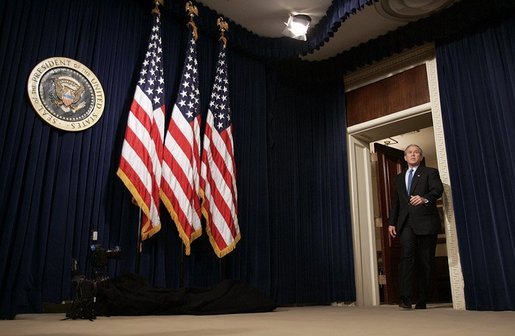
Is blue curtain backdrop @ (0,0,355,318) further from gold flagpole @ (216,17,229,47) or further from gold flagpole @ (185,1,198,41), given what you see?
gold flagpole @ (216,17,229,47)

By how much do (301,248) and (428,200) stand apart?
1.80 meters

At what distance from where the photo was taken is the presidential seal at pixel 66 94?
337 centimetres

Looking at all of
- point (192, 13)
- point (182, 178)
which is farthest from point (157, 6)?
point (182, 178)

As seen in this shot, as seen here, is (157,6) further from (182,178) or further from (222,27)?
(182,178)

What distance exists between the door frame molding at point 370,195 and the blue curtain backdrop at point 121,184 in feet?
0.42

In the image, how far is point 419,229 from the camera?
3967 mm

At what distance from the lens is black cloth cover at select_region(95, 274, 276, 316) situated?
303cm

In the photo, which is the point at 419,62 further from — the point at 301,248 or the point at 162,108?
the point at 162,108

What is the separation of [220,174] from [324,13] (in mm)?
2294

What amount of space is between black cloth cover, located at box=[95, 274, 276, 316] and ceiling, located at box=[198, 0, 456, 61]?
10.1ft

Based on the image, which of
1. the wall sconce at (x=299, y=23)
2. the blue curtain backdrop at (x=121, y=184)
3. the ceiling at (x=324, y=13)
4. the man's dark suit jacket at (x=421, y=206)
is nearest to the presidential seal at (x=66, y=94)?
the blue curtain backdrop at (x=121, y=184)

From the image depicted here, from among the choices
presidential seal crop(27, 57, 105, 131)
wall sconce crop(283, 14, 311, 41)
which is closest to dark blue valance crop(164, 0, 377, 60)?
wall sconce crop(283, 14, 311, 41)

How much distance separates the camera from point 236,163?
15.8 feet

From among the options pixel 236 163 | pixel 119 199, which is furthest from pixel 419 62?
pixel 119 199
